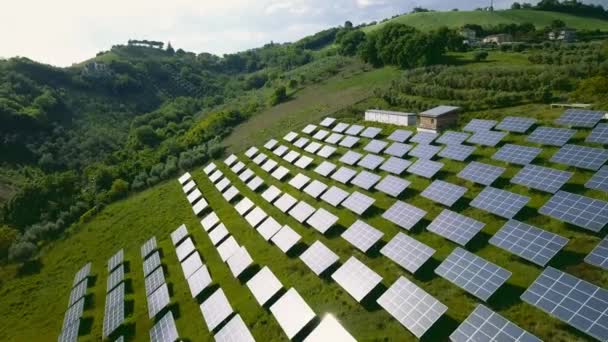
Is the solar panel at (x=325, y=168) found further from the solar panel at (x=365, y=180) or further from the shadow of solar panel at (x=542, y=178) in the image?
the shadow of solar panel at (x=542, y=178)

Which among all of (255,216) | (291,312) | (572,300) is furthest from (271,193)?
(572,300)

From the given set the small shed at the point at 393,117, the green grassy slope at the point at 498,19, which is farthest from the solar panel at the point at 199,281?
the green grassy slope at the point at 498,19

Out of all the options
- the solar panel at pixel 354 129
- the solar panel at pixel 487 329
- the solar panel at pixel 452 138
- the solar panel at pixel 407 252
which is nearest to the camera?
the solar panel at pixel 487 329

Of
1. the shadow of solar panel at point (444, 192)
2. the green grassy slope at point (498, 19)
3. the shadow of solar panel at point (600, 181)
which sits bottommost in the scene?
the shadow of solar panel at point (444, 192)

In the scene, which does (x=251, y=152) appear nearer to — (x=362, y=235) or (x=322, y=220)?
(x=322, y=220)

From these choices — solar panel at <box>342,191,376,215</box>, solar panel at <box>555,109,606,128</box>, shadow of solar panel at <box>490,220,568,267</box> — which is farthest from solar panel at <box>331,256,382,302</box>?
solar panel at <box>555,109,606,128</box>

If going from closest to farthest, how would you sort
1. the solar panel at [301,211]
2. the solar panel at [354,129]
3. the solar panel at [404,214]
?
1. the solar panel at [404,214]
2. the solar panel at [301,211]
3. the solar panel at [354,129]
